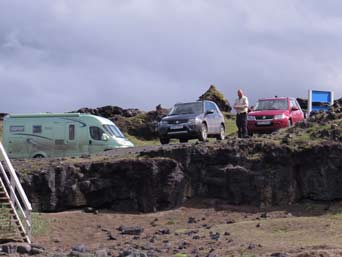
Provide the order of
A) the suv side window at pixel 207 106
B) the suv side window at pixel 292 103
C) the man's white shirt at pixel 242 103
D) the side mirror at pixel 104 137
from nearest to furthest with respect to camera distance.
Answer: the man's white shirt at pixel 242 103 < the suv side window at pixel 207 106 < the side mirror at pixel 104 137 < the suv side window at pixel 292 103

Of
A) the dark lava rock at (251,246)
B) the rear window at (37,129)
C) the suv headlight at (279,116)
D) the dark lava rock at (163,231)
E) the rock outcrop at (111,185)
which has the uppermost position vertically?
the suv headlight at (279,116)

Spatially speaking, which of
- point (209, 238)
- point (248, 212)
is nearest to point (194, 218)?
point (248, 212)

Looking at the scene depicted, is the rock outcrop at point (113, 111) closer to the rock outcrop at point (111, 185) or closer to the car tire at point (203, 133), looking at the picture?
the car tire at point (203, 133)

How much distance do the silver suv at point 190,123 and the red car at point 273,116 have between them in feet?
5.04

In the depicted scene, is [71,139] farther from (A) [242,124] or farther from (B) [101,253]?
(B) [101,253]

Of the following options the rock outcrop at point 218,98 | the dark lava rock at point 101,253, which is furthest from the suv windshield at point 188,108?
the rock outcrop at point 218,98

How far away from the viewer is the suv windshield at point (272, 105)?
31469 mm

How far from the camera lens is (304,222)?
19203 mm

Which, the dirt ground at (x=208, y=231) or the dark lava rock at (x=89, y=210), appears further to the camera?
the dark lava rock at (x=89, y=210)

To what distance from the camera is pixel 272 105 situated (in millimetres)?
31656

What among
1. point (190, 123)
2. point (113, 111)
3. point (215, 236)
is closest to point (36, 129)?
point (190, 123)

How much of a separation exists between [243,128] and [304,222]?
8421 mm

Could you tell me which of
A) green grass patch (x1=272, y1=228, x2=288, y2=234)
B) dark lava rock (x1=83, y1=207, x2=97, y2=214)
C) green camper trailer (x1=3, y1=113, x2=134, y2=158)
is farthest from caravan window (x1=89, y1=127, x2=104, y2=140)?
green grass patch (x1=272, y1=228, x2=288, y2=234)

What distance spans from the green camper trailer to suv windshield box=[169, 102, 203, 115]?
2.76 metres
